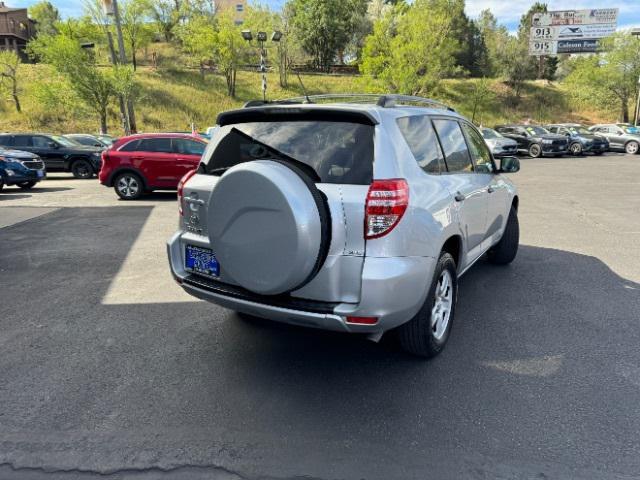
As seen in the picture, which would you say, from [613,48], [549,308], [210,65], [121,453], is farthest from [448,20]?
[121,453]

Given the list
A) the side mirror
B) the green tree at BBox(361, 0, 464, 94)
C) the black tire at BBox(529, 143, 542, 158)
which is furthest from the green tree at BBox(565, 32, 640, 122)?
the side mirror

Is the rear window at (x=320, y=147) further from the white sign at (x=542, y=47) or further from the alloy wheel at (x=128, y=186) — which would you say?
the white sign at (x=542, y=47)

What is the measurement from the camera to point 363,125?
2.83m

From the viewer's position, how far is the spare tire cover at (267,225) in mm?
2559

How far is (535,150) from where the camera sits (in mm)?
23797

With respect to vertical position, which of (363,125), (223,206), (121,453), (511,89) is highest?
(511,89)

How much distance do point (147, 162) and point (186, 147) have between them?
3.37 ft

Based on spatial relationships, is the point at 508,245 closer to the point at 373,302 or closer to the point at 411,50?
the point at 373,302

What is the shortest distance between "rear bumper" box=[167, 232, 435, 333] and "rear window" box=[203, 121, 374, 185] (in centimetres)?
56

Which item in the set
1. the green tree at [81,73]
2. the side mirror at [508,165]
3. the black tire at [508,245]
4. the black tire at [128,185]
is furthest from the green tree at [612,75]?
the side mirror at [508,165]

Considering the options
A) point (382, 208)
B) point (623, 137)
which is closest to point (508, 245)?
point (382, 208)

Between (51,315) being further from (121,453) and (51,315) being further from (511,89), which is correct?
(511,89)

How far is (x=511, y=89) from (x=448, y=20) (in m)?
18.1

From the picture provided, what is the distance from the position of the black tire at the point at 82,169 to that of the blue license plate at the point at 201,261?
15.5 metres
